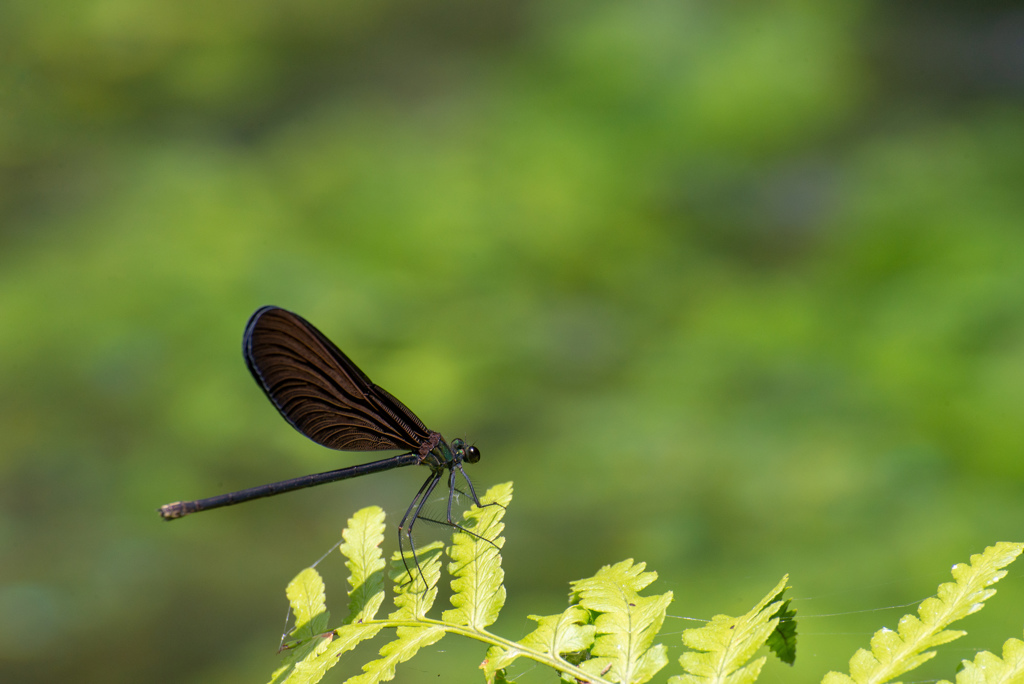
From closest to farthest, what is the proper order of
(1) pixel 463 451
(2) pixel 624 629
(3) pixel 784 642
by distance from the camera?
(2) pixel 624 629
(3) pixel 784 642
(1) pixel 463 451

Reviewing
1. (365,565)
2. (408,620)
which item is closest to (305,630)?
(365,565)

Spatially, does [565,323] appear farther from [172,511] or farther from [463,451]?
[172,511]

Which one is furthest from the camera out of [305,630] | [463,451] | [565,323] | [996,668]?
[565,323]

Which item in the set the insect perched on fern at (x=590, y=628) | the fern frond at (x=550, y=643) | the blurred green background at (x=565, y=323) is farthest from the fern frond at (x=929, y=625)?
the blurred green background at (x=565, y=323)

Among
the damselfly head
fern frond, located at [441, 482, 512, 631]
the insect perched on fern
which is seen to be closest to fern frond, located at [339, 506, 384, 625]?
the insect perched on fern

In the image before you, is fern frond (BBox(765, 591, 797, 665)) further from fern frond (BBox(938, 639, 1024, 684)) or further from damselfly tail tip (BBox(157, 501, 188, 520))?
damselfly tail tip (BBox(157, 501, 188, 520))

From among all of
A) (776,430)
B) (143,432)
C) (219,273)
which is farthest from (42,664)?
(776,430)

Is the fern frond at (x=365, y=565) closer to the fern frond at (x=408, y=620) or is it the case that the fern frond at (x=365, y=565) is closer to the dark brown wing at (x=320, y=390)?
the fern frond at (x=408, y=620)

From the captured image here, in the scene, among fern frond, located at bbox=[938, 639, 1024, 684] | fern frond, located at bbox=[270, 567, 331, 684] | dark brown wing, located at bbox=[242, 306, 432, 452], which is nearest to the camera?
fern frond, located at bbox=[938, 639, 1024, 684]
